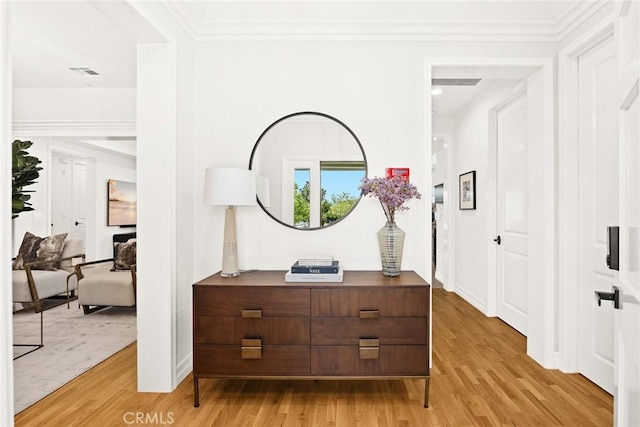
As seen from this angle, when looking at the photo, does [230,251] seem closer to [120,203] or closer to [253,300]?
A: [253,300]

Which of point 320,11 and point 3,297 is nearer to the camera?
point 3,297

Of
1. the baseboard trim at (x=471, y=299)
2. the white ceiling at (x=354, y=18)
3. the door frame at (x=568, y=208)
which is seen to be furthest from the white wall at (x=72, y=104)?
the baseboard trim at (x=471, y=299)

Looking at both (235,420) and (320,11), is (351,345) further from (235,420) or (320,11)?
(320,11)

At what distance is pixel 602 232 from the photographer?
2.43 m

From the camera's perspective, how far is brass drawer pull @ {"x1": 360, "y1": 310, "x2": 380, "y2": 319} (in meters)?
2.20

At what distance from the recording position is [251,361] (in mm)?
2238

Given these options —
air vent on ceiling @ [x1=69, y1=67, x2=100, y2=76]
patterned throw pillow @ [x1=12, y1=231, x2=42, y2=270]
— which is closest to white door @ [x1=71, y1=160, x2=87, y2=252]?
patterned throw pillow @ [x1=12, y1=231, x2=42, y2=270]

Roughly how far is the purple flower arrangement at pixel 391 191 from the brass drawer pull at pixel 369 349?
794 millimetres

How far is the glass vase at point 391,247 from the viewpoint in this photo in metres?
2.47

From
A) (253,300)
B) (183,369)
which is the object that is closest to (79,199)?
(183,369)

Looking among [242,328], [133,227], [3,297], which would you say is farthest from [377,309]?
[133,227]

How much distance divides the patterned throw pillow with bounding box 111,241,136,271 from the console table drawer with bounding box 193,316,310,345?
267cm

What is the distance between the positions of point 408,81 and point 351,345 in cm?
186

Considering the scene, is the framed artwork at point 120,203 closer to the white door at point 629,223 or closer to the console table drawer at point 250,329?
the console table drawer at point 250,329
